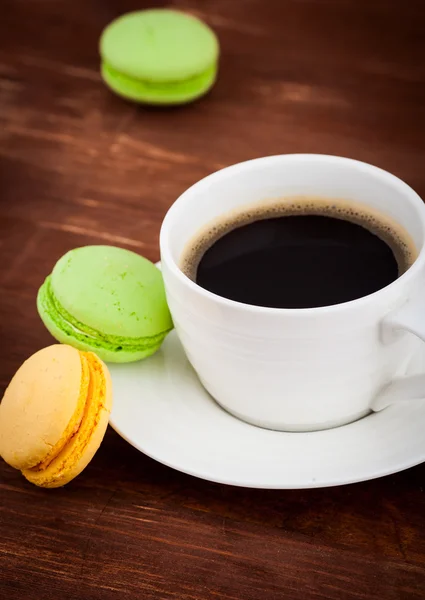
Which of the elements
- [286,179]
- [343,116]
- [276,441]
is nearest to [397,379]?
[276,441]

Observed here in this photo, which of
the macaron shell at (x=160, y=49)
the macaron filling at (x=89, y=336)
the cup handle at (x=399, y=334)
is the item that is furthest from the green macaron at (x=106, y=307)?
the macaron shell at (x=160, y=49)

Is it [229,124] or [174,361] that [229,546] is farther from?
[229,124]

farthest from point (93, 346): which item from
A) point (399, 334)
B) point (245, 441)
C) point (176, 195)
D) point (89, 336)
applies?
point (176, 195)

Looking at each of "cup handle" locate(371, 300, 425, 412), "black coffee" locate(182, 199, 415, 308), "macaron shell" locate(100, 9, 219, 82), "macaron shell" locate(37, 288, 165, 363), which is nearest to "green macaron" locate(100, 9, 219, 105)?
"macaron shell" locate(100, 9, 219, 82)

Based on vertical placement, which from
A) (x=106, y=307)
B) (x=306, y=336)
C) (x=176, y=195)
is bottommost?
(x=176, y=195)

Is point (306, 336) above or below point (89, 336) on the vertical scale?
above

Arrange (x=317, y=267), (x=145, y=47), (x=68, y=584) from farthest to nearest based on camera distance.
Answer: (x=145, y=47) < (x=317, y=267) < (x=68, y=584)

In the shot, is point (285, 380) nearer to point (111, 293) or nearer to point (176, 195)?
point (111, 293)
